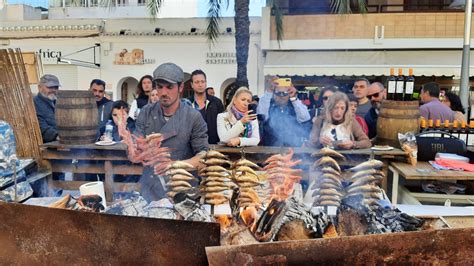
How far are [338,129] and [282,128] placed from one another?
1094 millimetres

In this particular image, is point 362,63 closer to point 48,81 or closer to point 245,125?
point 245,125

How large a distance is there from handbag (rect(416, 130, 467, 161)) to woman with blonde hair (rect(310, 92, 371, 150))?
71 cm

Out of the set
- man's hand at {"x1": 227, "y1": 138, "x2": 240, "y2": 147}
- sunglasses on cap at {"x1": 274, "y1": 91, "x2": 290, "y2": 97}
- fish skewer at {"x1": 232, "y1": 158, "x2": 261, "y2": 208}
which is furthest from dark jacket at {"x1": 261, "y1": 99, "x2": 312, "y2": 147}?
fish skewer at {"x1": 232, "y1": 158, "x2": 261, "y2": 208}

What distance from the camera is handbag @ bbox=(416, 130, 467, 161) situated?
4520mm

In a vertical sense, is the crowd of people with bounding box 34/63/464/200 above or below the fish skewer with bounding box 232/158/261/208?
above

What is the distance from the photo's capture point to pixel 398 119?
4.70 metres

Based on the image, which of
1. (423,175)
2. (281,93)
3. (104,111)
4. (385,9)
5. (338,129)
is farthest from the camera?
(385,9)

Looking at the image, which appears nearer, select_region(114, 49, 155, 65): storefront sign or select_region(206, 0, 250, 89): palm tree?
select_region(206, 0, 250, 89): palm tree

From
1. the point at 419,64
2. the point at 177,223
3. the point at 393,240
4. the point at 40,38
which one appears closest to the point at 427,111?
the point at 393,240

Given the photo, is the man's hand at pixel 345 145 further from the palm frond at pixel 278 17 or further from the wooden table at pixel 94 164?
the palm frond at pixel 278 17

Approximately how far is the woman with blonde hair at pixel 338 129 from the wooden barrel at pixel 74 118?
270 cm

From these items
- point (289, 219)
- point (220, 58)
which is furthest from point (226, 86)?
point (289, 219)

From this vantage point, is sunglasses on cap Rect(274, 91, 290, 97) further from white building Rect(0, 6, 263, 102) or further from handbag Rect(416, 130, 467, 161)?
white building Rect(0, 6, 263, 102)

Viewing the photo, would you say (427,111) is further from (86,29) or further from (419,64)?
(86,29)
